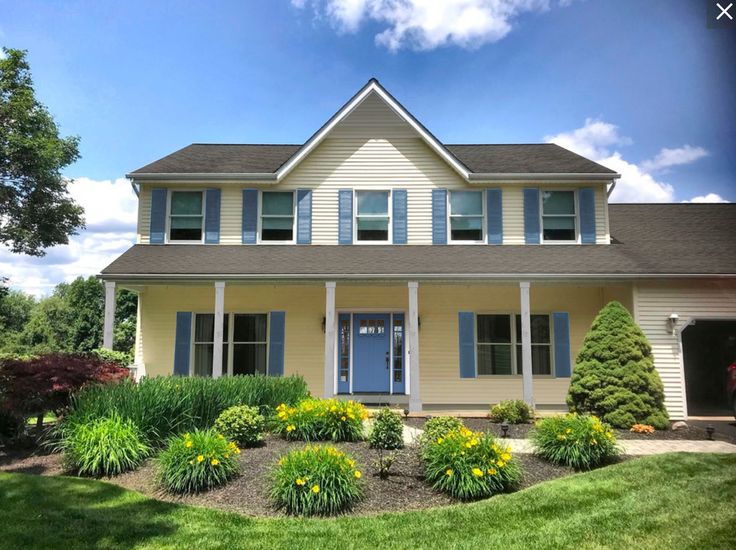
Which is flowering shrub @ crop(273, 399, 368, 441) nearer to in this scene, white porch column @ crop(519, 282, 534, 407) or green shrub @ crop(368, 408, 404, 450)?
green shrub @ crop(368, 408, 404, 450)

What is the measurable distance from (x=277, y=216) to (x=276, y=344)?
12.1 feet

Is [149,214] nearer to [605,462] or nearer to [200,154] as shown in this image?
[200,154]

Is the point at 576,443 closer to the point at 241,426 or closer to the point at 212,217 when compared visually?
the point at 241,426

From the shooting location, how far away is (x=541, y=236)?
45.5ft

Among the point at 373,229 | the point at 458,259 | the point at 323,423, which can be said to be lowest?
the point at 323,423

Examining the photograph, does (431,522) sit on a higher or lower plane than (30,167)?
lower

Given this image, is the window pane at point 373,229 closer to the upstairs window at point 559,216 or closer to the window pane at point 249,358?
the window pane at point 249,358

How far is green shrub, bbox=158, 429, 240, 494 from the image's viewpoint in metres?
6.18

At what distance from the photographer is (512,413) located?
34.4 ft

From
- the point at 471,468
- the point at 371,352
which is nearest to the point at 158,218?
the point at 371,352

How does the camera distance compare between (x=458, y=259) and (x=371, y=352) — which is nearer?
(x=458, y=259)

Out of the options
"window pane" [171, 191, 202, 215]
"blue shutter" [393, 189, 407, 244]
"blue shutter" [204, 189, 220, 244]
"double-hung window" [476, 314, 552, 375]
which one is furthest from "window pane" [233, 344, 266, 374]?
"double-hung window" [476, 314, 552, 375]

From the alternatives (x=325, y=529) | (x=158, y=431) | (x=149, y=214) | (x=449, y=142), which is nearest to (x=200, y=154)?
(x=149, y=214)

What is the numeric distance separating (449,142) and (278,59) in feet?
22.2
